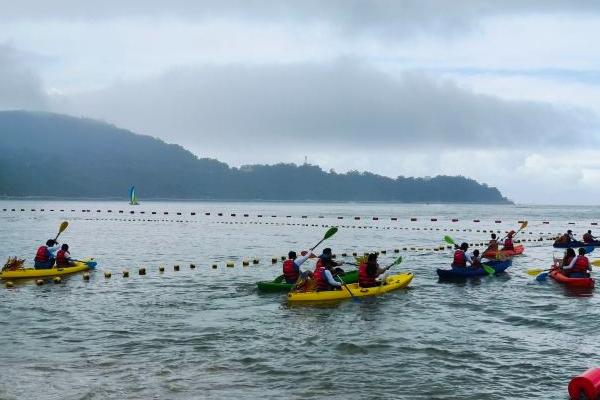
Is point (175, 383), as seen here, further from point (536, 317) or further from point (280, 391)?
point (536, 317)

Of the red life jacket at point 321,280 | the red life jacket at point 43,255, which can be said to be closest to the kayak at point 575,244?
the red life jacket at point 321,280

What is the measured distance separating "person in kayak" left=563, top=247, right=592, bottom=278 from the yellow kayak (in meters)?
7.50

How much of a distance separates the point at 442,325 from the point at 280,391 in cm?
850

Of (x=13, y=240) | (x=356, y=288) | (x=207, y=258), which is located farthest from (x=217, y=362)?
(x=13, y=240)

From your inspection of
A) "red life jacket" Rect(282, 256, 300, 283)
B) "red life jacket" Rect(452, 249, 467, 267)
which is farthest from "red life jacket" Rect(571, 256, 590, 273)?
"red life jacket" Rect(282, 256, 300, 283)

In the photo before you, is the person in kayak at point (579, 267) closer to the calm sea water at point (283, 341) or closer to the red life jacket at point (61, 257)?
the calm sea water at point (283, 341)

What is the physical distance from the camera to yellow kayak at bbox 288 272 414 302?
24000 millimetres

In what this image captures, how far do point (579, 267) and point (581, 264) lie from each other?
0.60ft

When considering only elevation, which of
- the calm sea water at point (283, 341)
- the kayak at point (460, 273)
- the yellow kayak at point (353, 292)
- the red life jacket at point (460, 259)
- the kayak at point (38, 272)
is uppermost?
the red life jacket at point (460, 259)

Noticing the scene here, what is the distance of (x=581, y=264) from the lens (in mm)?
28109

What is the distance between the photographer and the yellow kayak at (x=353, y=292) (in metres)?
24.0

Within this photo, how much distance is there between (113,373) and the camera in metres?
15.2

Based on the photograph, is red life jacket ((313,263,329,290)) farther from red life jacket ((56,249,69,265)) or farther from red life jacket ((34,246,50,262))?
red life jacket ((34,246,50,262))

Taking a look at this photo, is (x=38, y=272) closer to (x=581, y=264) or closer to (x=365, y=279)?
(x=365, y=279)
